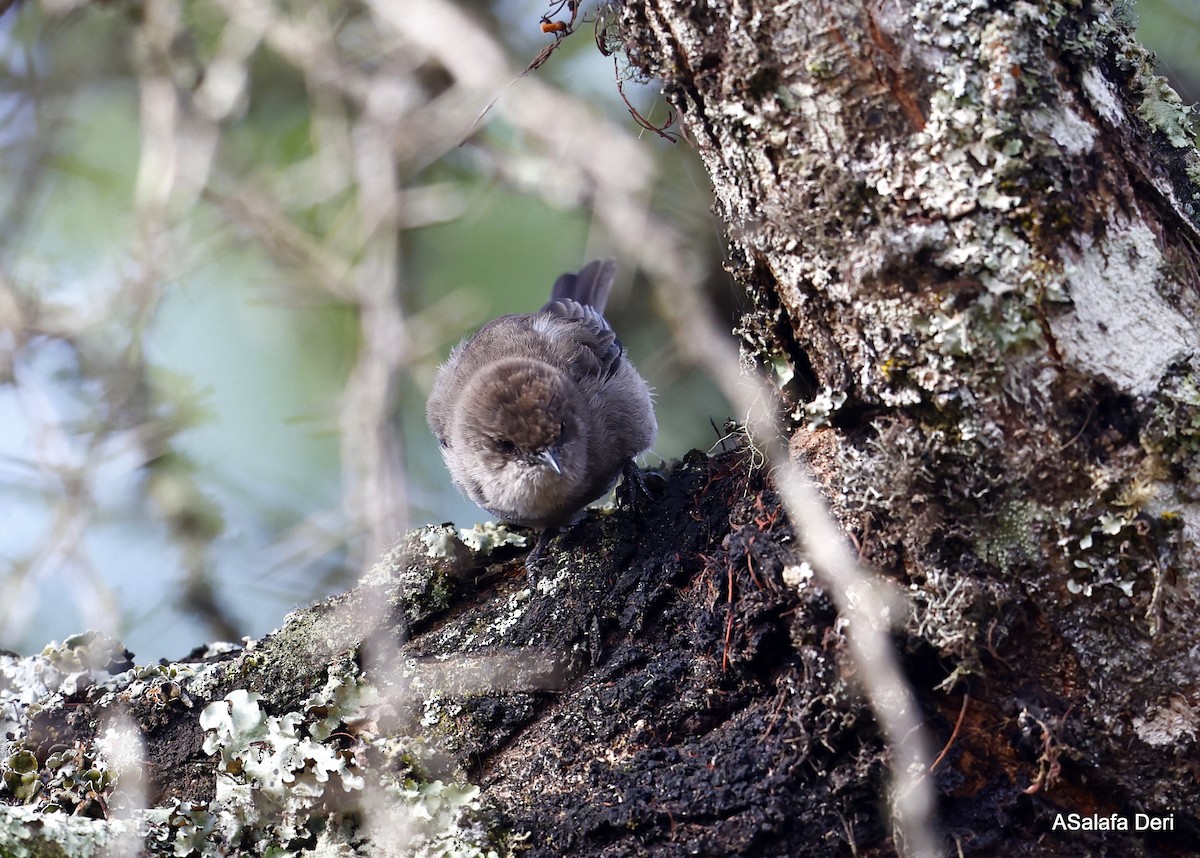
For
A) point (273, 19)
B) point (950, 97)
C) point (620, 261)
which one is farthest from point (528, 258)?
point (950, 97)

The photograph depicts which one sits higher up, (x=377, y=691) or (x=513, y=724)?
(x=377, y=691)

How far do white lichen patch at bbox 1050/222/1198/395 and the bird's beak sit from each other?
2.06 metres

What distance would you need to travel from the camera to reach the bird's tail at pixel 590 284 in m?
4.92

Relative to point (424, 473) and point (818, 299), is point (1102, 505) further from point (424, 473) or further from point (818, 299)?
point (424, 473)

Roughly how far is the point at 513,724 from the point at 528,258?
3.86m

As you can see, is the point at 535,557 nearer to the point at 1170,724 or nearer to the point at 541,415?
the point at 541,415

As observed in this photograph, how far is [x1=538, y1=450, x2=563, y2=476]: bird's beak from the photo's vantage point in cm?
358

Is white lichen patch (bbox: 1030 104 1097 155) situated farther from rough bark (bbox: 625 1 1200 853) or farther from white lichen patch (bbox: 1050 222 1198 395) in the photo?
white lichen patch (bbox: 1050 222 1198 395)

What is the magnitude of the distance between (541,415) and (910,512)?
194 cm

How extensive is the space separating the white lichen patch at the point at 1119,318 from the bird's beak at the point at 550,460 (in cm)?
206

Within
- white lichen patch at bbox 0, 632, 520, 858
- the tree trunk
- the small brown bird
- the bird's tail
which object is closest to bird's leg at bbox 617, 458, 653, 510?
the small brown bird

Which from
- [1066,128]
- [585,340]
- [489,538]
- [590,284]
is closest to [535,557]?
[489,538]

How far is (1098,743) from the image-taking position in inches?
75.5

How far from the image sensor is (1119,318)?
6.01 ft
